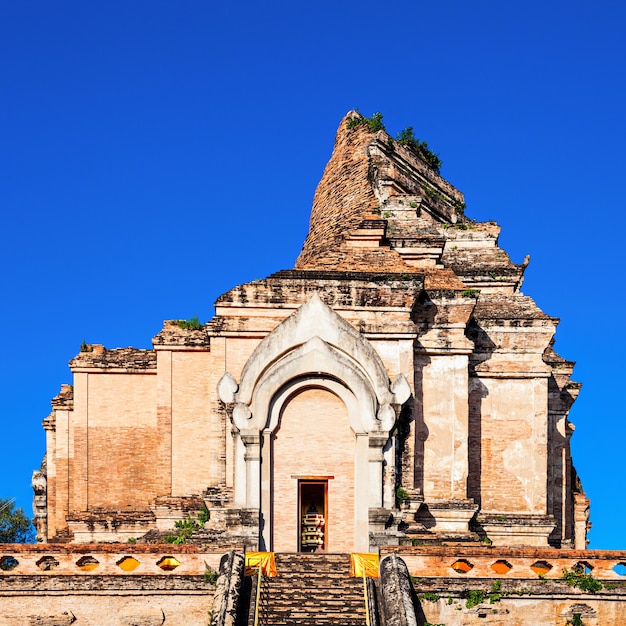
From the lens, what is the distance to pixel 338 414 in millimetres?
24406

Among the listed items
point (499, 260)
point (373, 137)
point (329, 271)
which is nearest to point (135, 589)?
point (329, 271)

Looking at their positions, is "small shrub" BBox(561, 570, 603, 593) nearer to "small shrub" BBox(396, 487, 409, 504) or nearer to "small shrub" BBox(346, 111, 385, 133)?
"small shrub" BBox(396, 487, 409, 504)

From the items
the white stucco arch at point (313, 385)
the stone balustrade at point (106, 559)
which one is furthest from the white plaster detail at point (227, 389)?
the stone balustrade at point (106, 559)

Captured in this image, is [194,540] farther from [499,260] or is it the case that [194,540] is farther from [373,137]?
[373,137]

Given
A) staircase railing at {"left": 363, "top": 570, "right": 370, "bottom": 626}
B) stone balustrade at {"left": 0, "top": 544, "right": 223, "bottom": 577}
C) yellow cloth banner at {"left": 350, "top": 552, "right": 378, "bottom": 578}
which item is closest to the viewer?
staircase railing at {"left": 363, "top": 570, "right": 370, "bottom": 626}

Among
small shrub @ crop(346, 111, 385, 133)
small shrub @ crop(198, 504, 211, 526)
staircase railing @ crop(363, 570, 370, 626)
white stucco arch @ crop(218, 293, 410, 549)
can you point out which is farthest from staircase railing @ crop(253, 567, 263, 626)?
small shrub @ crop(346, 111, 385, 133)

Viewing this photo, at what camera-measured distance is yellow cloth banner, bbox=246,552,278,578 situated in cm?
2145

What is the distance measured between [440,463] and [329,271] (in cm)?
433

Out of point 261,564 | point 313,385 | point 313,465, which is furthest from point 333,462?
point 261,564

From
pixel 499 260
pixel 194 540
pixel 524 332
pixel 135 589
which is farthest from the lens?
pixel 499 260

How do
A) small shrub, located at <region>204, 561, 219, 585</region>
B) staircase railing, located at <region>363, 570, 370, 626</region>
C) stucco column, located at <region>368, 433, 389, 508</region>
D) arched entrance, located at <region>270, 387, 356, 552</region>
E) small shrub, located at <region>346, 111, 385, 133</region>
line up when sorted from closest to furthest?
staircase railing, located at <region>363, 570, 370, 626</region>
small shrub, located at <region>204, 561, 219, 585</region>
stucco column, located at <region>368, 433, 389, 508</region>
arched entrance, located at <region>270, 387, 356, 552</region>
small shrub, located at <region>346, 111, 385, 133</region>

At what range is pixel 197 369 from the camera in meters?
26.0

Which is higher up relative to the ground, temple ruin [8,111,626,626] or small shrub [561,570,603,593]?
temple ruin [8,111,626,626]

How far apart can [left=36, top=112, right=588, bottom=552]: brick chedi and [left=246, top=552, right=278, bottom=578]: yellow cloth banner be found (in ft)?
5.75
